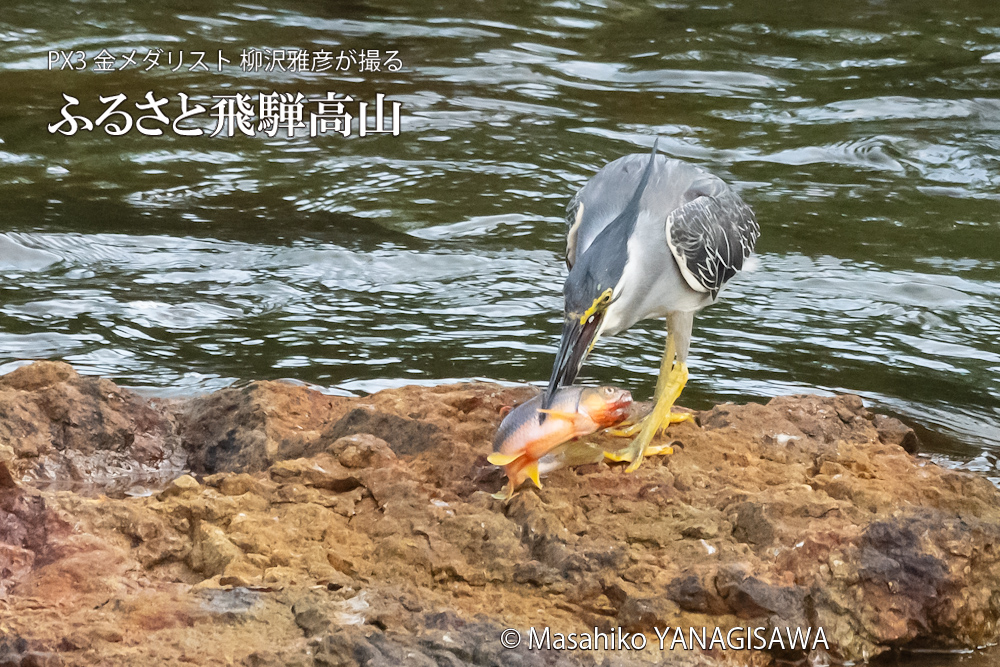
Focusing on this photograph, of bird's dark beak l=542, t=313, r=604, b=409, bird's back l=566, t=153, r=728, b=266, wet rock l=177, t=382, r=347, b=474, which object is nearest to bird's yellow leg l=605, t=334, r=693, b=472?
bird's dark beak l=542, t=313, r=604, b=409

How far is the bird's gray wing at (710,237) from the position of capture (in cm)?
448

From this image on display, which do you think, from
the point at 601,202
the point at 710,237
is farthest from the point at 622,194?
the point at 710,237

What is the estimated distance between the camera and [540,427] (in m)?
3.82

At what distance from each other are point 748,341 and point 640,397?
1.03m

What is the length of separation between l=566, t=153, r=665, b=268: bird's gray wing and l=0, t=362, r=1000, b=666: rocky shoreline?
0.79m

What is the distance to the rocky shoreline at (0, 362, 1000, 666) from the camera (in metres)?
3.13

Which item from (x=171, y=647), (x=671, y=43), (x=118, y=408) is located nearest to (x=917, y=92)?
(x=671, y=43)

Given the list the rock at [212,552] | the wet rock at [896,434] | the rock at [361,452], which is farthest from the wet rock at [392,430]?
the wet rock at [896,434]

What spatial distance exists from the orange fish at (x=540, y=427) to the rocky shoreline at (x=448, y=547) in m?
0.11

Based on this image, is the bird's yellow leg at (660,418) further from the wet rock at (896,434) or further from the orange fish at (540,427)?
the wet rock at (896,434)

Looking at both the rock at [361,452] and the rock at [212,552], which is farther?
the rock at [361,452]

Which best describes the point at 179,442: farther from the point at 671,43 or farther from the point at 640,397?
the point at 671,43

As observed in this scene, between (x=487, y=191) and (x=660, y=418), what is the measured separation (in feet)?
13.8

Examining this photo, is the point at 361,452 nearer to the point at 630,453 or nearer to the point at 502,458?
the point at 502,458
